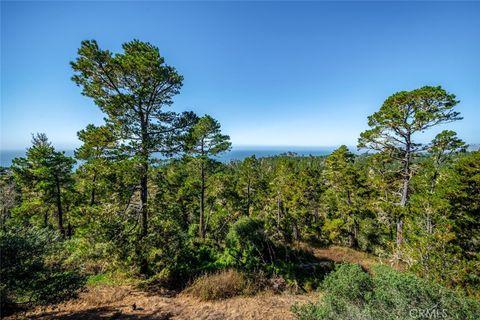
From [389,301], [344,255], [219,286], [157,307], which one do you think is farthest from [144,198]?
[344,255]

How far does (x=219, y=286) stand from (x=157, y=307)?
7.42ft

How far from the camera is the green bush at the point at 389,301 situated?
375 centimetres

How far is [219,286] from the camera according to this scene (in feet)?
27.4

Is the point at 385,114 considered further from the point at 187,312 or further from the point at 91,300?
the point at 91,300

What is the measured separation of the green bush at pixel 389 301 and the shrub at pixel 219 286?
151 inches

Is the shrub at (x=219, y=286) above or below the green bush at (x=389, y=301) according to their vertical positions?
below

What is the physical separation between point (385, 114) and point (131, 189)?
42.3ft

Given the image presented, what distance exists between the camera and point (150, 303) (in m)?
7.37

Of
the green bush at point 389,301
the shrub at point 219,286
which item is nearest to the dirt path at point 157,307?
the shrub at point 219,286

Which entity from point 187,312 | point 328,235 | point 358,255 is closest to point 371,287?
point 187,312

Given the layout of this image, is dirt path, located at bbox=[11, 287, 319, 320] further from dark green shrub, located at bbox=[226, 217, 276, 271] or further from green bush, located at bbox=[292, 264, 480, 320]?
dark green shrub, located at bbox=[226, 217, 276, 271]

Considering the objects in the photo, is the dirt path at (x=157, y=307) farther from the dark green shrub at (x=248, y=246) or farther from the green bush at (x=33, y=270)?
the dark green shrub at (x=248, y=246)

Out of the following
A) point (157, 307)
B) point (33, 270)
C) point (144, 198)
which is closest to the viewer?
point (33, 270)

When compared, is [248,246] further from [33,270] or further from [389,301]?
[33,270]
